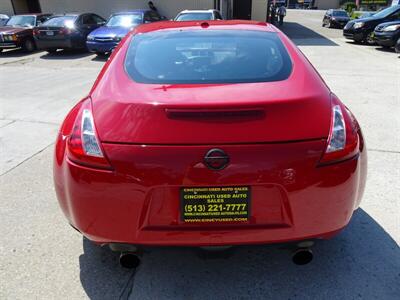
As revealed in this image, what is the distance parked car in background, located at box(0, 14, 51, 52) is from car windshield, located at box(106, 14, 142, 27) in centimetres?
381

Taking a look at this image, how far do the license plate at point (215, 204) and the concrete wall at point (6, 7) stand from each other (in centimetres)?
2536

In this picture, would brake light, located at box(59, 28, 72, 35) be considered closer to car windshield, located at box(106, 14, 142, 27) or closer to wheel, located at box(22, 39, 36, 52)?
car windshield, located at box(106, 14, 142, 27)

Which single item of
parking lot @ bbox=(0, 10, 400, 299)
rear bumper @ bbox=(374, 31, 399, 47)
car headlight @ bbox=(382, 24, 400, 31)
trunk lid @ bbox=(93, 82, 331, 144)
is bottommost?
rear bumper @ bbox=(374, 31, 399, 47)

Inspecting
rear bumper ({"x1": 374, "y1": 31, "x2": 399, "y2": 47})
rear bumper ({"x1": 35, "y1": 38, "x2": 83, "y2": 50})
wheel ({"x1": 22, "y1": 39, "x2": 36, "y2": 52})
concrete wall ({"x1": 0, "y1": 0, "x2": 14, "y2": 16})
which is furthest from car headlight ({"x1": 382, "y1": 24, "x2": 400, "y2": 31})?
concrete wall ({"x1": 0, "y1": 0, "x2": 14, "y2": 16})

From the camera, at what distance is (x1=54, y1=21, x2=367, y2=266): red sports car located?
171 centimetres

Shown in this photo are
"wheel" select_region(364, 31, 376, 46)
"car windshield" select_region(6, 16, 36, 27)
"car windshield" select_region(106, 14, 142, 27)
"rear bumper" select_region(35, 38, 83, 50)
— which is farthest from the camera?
"car windshield" select_region(6, 16, 36, 27)

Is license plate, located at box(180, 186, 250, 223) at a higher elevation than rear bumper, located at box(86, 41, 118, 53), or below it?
higher

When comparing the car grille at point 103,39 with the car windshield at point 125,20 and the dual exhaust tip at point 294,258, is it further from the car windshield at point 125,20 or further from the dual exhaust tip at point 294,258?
the dual exhaust tip at point 294,258

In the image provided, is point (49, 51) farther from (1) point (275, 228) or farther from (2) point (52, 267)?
(1) point (275, 228)

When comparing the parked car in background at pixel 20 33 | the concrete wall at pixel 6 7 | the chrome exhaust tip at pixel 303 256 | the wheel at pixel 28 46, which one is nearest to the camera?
the chrome exhaust tip at pixel 303 256

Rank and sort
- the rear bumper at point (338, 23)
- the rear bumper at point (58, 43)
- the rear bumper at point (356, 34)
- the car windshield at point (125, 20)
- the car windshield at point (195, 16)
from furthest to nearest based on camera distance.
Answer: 1. the rear bumper at point (338, 23)
2. the rear bumper at point (356, 34)
3. the rear bumper at point (58, 43)
4. the car windshield at point (125, 20)
5. the car windshield at point (195, 16)

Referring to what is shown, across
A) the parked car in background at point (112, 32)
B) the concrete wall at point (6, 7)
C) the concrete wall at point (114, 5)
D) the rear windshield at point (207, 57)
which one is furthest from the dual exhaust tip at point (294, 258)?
the concrete wall at point (6, 7)

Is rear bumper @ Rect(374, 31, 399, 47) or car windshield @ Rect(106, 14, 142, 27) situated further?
car windshield @ Rect(106, 14, 142, 27)

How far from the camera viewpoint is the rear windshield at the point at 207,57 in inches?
83.3
